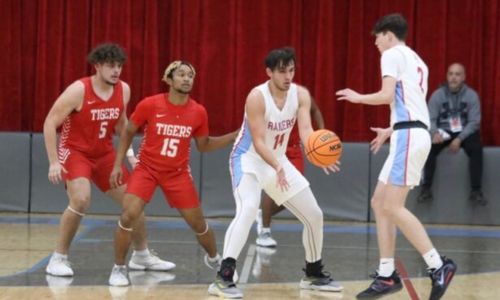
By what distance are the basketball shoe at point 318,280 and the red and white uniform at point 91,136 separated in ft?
5.70

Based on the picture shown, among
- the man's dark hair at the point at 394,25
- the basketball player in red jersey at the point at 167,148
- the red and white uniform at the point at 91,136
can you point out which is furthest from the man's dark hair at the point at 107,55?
the man's dark hair at the point at 394,25

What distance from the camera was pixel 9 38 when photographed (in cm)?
1219

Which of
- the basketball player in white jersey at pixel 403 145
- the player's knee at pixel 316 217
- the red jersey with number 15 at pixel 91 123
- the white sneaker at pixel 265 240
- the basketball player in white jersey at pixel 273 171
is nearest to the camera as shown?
the basketball player in white jersey at pixel 403 145

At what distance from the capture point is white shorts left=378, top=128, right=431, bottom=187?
21.4 ft

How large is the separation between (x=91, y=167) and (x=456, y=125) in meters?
5.16

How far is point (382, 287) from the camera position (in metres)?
6.68

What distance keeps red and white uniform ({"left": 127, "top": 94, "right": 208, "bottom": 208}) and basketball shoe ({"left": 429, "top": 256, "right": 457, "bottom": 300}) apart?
Answer: 1976mm

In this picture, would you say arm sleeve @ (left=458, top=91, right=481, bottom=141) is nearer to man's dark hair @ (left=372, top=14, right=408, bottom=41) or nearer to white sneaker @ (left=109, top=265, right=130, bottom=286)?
man's dark hair @ (left=372, top=14, right=408, bottom=41)

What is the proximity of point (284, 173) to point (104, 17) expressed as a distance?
6.06 meters

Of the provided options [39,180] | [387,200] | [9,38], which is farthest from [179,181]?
[9,38]

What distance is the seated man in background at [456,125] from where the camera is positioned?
36.0ft

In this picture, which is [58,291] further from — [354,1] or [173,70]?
[354,1]

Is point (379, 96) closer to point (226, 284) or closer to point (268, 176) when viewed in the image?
point (268, 176)

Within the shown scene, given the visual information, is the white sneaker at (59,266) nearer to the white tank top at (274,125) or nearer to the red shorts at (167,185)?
the red shorts at (167,185)
